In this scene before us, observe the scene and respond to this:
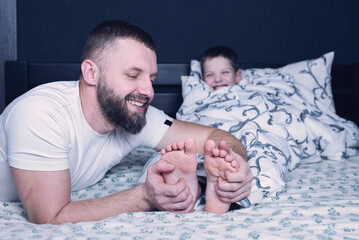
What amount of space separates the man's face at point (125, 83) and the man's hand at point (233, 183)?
0.30m

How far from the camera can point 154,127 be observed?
4.62 ft

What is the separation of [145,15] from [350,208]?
1.73 meters

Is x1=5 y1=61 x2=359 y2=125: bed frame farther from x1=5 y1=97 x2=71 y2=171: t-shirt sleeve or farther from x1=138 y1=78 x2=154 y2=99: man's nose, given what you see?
x1=5 y1=97 x2=71 y2=171: t-shirt sleeve

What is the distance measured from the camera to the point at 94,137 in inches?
47.3

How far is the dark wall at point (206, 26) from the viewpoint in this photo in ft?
7.61

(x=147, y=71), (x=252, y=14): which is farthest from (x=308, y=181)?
(x=252, y=14)

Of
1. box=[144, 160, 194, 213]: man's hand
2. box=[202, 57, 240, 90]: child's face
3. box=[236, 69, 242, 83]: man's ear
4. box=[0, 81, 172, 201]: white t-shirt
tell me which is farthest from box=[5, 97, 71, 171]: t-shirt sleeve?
box=[236, 69, 242, 83]: man's ear

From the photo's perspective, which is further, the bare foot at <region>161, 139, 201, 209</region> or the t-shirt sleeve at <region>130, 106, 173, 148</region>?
the t-shirt sleeve at <region>130, 106, 173, 148</region>

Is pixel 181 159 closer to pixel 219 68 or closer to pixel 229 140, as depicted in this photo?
pixel 229 140

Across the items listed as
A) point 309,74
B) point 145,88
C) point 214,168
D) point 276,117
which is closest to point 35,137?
point 145,88

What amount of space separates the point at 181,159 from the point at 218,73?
42.9 inches

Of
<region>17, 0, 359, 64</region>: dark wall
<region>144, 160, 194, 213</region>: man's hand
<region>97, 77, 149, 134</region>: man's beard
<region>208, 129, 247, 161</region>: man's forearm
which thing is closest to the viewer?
<region>144, 160, 194, 213</region>: man's hand

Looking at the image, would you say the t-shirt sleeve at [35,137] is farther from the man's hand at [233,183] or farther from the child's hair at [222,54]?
the child's hair at [222,54]

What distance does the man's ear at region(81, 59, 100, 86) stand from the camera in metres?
1.20
